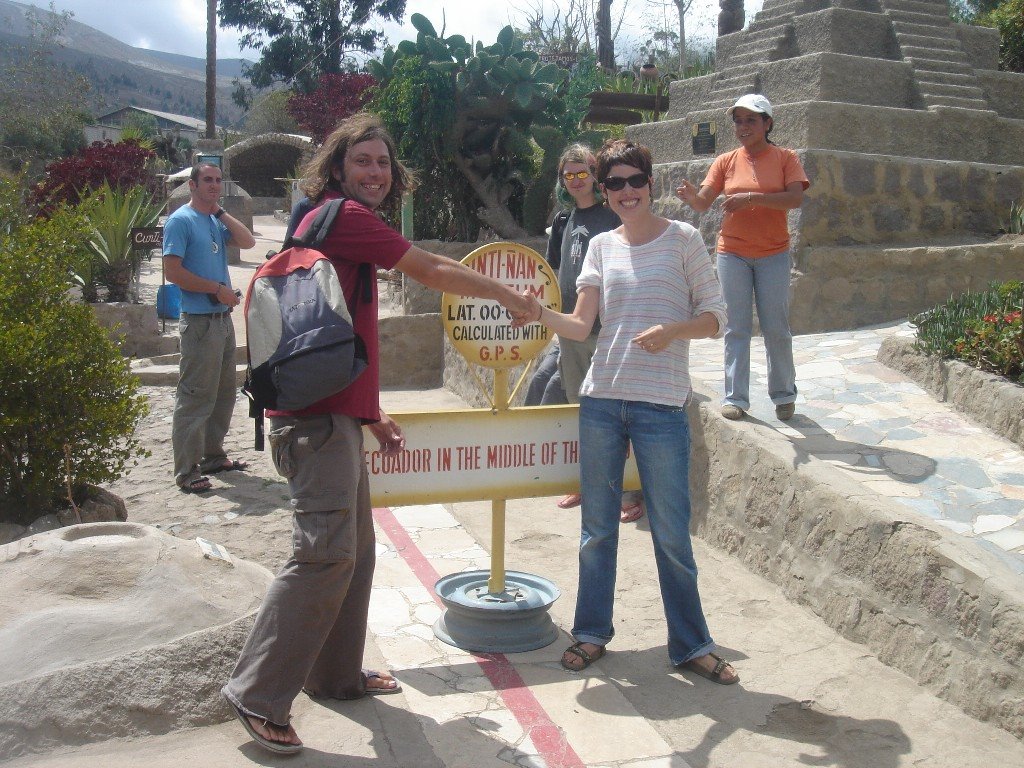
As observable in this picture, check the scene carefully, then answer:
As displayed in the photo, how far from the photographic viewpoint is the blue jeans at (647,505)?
3736 mm

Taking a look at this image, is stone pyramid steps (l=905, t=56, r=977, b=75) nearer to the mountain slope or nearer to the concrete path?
the concrete path

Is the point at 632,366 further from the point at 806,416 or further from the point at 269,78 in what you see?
the point at 269,78

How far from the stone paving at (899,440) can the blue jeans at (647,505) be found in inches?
44.4

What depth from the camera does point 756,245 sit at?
546 cm

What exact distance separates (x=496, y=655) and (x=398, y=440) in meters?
0.98

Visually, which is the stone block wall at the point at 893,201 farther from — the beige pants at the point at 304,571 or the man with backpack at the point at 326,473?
the beige pants at the point at 304,571

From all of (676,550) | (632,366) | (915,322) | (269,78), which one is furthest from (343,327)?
(269,78)

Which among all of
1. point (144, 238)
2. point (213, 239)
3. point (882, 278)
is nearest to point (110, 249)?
point (144, 238)

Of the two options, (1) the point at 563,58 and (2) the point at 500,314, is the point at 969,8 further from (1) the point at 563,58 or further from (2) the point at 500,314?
(2) the point at 500,314

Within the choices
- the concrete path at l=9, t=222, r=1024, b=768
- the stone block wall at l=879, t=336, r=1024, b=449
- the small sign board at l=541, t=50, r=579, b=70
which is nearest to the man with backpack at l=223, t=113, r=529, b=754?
the concrete path at l=9, t=222, r=1024, b=768

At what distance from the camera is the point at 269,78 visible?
41625 millimetres

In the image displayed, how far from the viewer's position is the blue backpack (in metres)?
3.05

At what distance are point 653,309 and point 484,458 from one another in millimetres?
924

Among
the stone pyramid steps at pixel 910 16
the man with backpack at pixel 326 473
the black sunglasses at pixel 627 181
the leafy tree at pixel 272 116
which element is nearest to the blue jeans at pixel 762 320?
the black sunglasses at pixel 627 181
